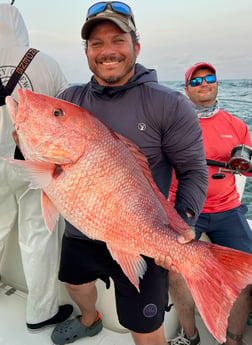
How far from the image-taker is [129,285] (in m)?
1.81

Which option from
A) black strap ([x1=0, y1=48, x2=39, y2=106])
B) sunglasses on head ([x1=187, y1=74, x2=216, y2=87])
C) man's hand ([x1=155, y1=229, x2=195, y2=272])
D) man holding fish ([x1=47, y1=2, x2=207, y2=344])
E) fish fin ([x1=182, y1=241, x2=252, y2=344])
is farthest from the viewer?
sunglasses on head ([x1=187, y1=74, x2=216, y2=87])

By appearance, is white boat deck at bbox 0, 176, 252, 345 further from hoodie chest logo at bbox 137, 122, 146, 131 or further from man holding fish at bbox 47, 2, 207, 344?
hoodie chest logo at bbox 137, 122, 146, 131

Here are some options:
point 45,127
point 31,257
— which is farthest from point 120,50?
point 31,257

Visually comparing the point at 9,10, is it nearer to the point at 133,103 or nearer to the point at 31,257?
the point at 133,103

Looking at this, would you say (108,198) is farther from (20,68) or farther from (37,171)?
(20,68)

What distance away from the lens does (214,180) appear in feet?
9.80

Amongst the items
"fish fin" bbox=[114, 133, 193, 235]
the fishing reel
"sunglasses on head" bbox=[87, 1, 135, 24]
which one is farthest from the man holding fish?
the fishing reel

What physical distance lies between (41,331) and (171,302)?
3.63 ft

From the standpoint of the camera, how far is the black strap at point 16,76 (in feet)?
6.63

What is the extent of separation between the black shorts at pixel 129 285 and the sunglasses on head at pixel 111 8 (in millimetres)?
1488

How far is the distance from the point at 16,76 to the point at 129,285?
1664mm

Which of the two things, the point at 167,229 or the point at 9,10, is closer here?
the point at 167,229

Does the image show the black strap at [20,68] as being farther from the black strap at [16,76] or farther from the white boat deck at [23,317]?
the white boat deck at [23,317]

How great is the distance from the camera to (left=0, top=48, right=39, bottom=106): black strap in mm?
2020
